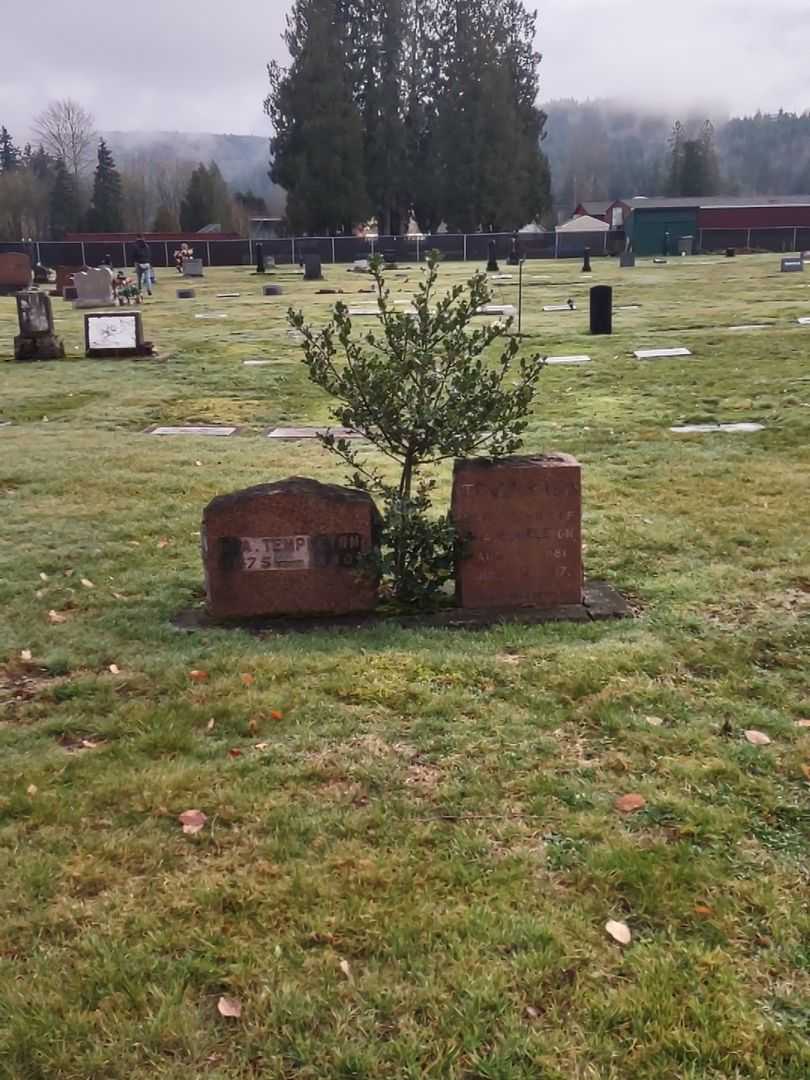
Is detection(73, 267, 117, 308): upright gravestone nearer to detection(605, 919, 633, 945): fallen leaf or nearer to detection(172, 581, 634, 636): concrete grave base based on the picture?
detection(172, 581, 634, 636): concrete grave base

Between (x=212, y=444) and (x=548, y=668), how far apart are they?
6.33 m

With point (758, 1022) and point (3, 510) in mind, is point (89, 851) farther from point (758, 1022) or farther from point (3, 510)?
point (3, 510)

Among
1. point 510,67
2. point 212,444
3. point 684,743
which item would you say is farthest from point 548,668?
point 510,67

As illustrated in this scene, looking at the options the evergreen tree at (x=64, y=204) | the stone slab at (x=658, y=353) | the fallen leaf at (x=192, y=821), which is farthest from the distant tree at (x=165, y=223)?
the fallen leaf at (x=192, y=821)

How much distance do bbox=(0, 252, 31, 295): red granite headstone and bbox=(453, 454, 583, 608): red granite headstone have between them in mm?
36070

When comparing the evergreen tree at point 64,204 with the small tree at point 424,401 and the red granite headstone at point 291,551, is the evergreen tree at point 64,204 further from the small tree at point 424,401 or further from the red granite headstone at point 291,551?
the red granite headstone at point 291,551

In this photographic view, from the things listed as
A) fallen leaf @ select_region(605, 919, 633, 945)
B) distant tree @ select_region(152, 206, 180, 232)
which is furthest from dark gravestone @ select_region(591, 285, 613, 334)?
distant tree @ select_region(152, 206, 180, 232)

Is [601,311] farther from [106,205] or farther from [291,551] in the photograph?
[106,205]

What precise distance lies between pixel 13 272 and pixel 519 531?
1444 inches

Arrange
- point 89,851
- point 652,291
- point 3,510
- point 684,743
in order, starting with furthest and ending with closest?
point 652,291 < point 3,510 < point 684,743 < point 89,851

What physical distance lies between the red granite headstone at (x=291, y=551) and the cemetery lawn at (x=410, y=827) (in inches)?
12.7

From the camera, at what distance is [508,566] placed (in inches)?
198

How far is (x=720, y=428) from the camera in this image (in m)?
9.85

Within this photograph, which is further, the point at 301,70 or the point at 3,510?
the point at 301,70
